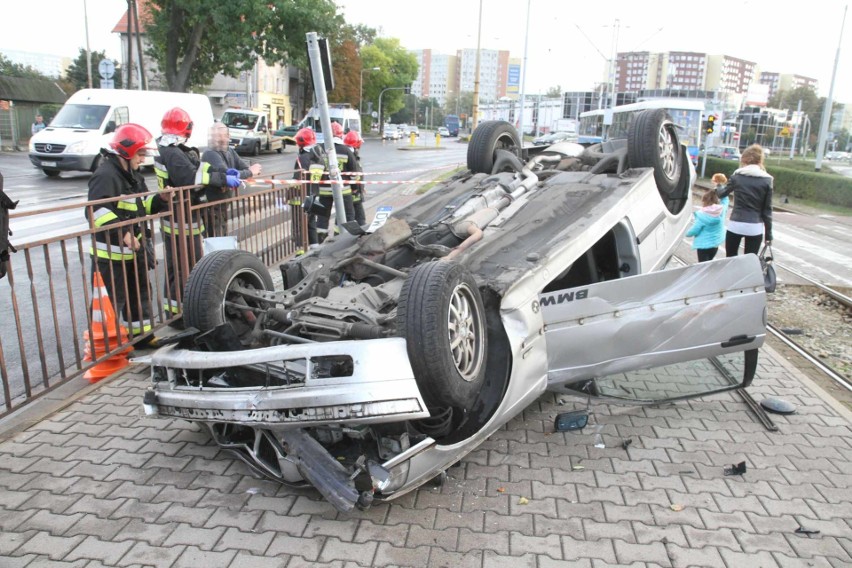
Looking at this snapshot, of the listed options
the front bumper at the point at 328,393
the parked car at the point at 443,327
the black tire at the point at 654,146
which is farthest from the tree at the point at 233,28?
the front bumper at the point at 328,393

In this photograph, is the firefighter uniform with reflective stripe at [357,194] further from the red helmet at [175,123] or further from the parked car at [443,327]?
the parked car at [443,327]

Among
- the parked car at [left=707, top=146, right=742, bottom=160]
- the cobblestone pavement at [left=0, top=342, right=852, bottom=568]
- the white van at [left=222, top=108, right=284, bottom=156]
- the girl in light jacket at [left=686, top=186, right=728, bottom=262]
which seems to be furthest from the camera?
the parked car at [left=707, top=146, right=742, bottom=160]

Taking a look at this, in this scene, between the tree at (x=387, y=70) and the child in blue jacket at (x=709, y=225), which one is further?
the tree at (x=387, y=70)

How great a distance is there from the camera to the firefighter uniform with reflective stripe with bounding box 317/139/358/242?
344 inches

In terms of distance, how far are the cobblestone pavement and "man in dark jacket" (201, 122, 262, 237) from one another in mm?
2356

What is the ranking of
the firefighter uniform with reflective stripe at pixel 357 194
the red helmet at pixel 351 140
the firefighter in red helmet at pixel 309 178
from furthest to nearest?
1. the red helmet at pixel 351 140
2. the firefighter uniform with reflective stripe at pixel 357 194
3. the firefighter in red helmet at pixel 309 178

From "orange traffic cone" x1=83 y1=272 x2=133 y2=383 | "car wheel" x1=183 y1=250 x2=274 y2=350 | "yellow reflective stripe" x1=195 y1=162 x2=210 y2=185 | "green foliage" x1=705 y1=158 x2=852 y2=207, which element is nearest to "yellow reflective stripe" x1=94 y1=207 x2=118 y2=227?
"orange traffic cone" x1=83 y1=272 x2=133 y2=383

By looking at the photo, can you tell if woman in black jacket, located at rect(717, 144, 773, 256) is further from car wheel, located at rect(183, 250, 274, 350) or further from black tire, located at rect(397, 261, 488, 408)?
car wheel, located at rect(183, 250, 274, 350)

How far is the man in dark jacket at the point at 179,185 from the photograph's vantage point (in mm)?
5699

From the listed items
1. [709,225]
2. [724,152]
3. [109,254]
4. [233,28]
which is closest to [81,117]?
[233,28]

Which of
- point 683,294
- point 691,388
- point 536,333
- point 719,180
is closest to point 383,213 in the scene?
point 536,333

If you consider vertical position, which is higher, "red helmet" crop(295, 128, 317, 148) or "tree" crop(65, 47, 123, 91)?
"tree" crop(65, 47, 123, 91)

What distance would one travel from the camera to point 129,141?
5062 millimetres

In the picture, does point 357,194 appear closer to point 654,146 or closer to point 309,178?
point 309,178
